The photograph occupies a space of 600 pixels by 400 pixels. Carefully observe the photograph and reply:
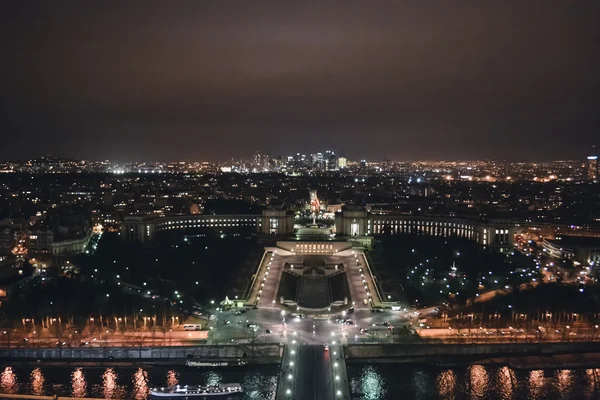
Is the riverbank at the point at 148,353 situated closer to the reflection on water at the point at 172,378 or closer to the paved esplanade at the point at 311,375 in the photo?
the reflection on water at the point at 172,378

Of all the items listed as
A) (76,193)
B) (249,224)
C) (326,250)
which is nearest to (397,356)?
(326,250)

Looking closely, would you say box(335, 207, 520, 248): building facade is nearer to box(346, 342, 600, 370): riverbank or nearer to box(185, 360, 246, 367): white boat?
box(346, 342, 600, 370): riverbank

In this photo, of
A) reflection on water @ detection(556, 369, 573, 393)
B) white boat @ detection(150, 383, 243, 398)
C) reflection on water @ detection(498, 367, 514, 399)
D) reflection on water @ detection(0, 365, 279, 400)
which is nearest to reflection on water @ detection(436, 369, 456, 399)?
reflection on water @ detection(498, 367, 514, 399)

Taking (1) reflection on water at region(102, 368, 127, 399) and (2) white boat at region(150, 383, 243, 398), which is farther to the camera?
(1) reflection on water at region(102, 368, 127, 399)

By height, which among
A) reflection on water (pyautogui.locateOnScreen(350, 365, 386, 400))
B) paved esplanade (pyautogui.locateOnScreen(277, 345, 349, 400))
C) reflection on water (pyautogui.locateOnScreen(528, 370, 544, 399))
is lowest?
reflection on water (pyautogui.locateOnScreen(528, 370, 544, 399))

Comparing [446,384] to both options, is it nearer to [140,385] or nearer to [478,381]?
[478,381]

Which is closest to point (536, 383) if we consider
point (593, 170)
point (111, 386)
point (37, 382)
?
point (111, 386)

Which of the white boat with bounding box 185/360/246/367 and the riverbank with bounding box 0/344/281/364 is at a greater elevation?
the riverbank with bounding box 0/344/281/364
